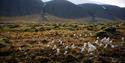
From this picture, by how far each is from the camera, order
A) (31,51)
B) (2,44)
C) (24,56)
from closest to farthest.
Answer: (24,56), (31,51), (2,44)

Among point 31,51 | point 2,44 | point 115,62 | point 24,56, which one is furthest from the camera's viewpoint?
point 2,44

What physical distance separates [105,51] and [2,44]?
9995mm

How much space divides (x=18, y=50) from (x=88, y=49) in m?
6.03

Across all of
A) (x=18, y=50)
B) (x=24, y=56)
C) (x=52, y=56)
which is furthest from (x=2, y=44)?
(x=52, y=56)

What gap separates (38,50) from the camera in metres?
21.4

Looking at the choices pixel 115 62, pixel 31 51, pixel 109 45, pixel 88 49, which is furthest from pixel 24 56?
pixel 109 45

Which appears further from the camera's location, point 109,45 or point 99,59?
point 109,45

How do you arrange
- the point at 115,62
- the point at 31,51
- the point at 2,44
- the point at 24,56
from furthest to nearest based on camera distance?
the point at 2,44 < the point at 31,51 < the point at 24,56 < the point at 115,62

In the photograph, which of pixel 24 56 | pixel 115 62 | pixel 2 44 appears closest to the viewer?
pixel 115 62

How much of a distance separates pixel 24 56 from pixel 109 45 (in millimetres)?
9249

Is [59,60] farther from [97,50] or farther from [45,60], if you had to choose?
[97,50]

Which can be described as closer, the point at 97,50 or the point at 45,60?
the point at 45,60

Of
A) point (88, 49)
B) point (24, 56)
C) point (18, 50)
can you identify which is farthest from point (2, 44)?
point (88, 49)

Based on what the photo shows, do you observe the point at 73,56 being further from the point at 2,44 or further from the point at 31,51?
the point at 2,44
